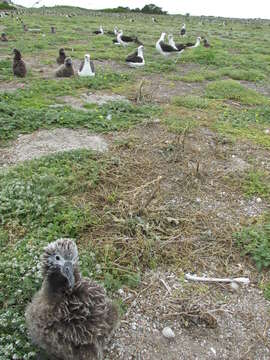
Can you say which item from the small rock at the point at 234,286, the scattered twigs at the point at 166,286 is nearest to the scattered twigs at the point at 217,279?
the small rock at the point at 234,286

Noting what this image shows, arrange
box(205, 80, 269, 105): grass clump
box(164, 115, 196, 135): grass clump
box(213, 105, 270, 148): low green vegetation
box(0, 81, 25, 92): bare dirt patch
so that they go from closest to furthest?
box(164, 115, 196, 135): grass clump, box(213, 105, 270, 148): low green vegetation, box(0, 81, 25, 92): bare dirt patch, box(205, 80, 269, 105): grass clump

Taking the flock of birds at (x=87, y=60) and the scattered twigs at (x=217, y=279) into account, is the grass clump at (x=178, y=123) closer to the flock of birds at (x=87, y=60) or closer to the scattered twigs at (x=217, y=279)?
the scattered twigs at (x=217, y=279)

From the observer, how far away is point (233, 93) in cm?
1074

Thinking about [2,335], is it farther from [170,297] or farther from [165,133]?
[165,133]

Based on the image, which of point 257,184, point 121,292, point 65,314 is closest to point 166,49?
point 257,184

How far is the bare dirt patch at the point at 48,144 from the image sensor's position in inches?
241

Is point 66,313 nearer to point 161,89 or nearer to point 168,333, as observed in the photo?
point 168,333

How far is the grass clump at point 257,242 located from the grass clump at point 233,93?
21.6 feet

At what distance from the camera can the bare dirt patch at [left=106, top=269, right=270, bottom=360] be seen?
3170mm

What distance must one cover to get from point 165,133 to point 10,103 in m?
3.99

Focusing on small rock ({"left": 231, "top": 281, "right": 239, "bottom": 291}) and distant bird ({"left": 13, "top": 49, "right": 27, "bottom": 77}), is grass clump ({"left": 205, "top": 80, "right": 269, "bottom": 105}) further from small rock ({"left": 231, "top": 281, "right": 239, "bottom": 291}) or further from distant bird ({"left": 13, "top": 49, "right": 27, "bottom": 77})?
small rock ({"left": 231, "top": 281, "right": 239, "bottom": 291})

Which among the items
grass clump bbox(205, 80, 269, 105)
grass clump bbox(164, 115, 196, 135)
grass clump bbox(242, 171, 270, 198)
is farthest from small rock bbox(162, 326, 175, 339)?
grass clump bbox(205, 80, 269, 105)

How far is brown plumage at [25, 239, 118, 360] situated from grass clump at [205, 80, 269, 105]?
29.1ft

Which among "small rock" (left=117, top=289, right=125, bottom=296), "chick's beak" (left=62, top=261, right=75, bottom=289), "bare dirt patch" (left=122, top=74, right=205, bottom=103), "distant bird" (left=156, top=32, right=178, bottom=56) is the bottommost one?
"small rock" (left=117, top=289, right=125, bottom=296)
